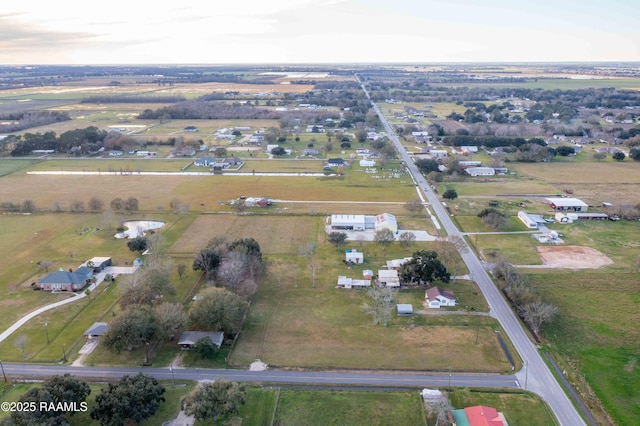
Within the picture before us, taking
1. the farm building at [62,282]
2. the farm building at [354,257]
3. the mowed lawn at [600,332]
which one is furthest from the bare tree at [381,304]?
the farm building at [62,282]

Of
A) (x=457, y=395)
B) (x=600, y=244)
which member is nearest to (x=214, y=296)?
(x=457, y=395)

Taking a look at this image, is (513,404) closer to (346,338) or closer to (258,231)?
(346,338)

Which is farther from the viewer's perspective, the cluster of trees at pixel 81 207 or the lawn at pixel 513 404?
the cluster of trees at pixel 81 207

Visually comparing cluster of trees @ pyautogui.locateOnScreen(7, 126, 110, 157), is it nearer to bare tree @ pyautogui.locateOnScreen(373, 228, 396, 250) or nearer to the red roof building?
bare tree @ pyautogui.locateOnScreen(373, 228, 396, 250)

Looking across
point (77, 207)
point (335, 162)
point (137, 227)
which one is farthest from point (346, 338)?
point (335, 162)

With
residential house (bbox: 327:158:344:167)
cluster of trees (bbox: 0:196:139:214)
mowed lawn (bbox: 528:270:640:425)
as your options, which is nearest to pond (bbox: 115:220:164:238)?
cluster of trees (bbox: 0:196:139:214)

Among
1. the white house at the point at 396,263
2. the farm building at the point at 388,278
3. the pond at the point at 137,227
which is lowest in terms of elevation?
the farm building at the point at 388,278

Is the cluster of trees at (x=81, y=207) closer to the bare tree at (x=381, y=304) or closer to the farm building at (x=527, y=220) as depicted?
the bare tree at (x=381, y=304)
